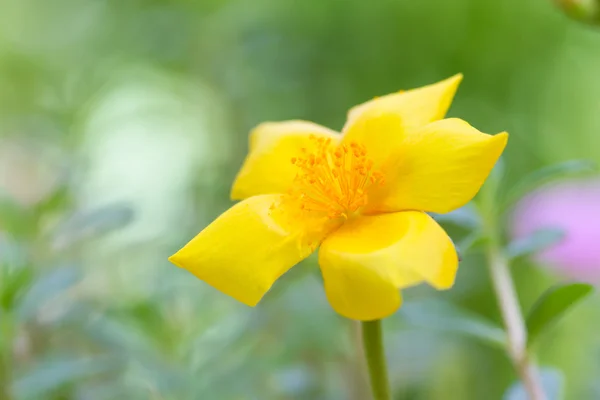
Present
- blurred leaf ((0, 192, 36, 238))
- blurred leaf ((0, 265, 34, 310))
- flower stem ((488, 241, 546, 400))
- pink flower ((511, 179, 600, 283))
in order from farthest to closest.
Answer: pink flower ((511, 179, 600, 283))
blurred leaf ((0, 192, 36, 238))
blurred leaf ((0, 265, 34, 310))
flower stem ((488, 241, 546, 400))

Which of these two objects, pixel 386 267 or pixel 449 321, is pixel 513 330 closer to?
pixel 449 321

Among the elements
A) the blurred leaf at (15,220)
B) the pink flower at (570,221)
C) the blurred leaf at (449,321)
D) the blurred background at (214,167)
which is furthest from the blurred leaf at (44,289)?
the pink flower at (570,221)

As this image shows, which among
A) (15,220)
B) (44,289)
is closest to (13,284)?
(44,289)

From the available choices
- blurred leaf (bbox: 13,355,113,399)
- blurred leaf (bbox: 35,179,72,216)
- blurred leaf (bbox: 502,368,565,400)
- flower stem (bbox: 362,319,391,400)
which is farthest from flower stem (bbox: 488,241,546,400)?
blurred leaf (bbox: 35,179,72,216)

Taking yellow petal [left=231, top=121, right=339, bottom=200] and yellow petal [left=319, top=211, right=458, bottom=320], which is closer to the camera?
yellow petal [left=319, top=211, right=458, bottom=320]

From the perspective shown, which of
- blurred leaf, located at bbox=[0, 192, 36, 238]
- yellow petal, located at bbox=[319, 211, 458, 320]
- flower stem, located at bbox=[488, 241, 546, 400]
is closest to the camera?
yellow petal, located at bbox=[319, 211, 458, 320]

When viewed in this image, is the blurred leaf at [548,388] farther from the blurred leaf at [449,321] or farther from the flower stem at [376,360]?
the flower stem at [376,360]

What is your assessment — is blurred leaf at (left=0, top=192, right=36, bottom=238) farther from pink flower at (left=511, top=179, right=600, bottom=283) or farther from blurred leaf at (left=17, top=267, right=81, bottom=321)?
pink flower at (left=511, top=179, right=600, bottom=283)
